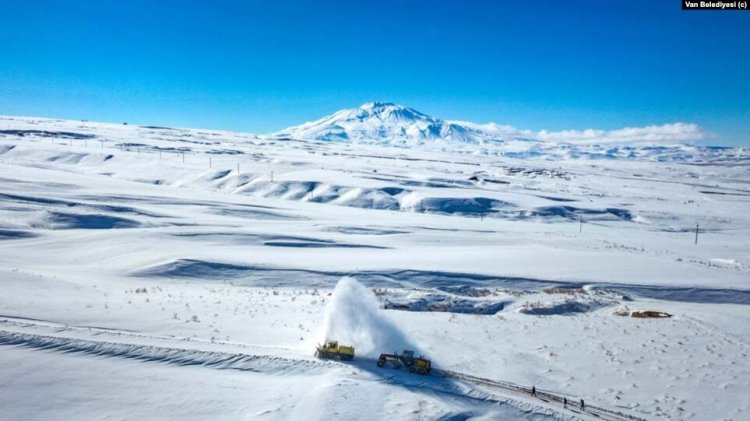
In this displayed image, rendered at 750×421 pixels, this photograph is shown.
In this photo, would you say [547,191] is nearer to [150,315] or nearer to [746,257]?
[746,257]

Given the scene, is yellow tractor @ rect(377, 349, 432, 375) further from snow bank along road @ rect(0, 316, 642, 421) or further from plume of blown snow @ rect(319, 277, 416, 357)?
plume of blown snow @ rect(319, 277, 416, 357)

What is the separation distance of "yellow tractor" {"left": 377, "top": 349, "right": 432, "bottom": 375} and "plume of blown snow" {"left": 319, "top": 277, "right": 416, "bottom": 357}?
620 millimetres

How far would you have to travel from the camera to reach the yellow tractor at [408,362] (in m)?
13.6

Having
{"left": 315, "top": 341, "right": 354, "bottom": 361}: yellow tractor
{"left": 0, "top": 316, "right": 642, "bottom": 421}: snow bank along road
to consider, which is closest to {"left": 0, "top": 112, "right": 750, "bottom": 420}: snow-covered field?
{"left": 0, "top": 316, "right": 642, "bottom": 421}: snow bank along road

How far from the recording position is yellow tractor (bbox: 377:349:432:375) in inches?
535

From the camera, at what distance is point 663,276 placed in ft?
94.7

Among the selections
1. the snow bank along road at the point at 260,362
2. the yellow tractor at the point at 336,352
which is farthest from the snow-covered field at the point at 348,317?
the yellow tractor at the point at 336,352

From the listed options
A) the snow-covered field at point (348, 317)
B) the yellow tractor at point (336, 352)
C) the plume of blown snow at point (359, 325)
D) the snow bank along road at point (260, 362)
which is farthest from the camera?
the plume of blown snow at point (359, 325)

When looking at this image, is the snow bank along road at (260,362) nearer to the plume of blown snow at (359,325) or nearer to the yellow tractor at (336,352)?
the yellow tractor at (336,352)

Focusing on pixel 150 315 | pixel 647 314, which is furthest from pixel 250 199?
pixel 647 314

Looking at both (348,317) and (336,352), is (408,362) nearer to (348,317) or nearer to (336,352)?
(336,352)

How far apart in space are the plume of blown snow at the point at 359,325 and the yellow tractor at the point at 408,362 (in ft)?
2.03

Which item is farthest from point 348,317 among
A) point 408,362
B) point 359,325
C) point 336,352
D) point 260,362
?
point 260,362

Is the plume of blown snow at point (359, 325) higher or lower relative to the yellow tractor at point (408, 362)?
higher
